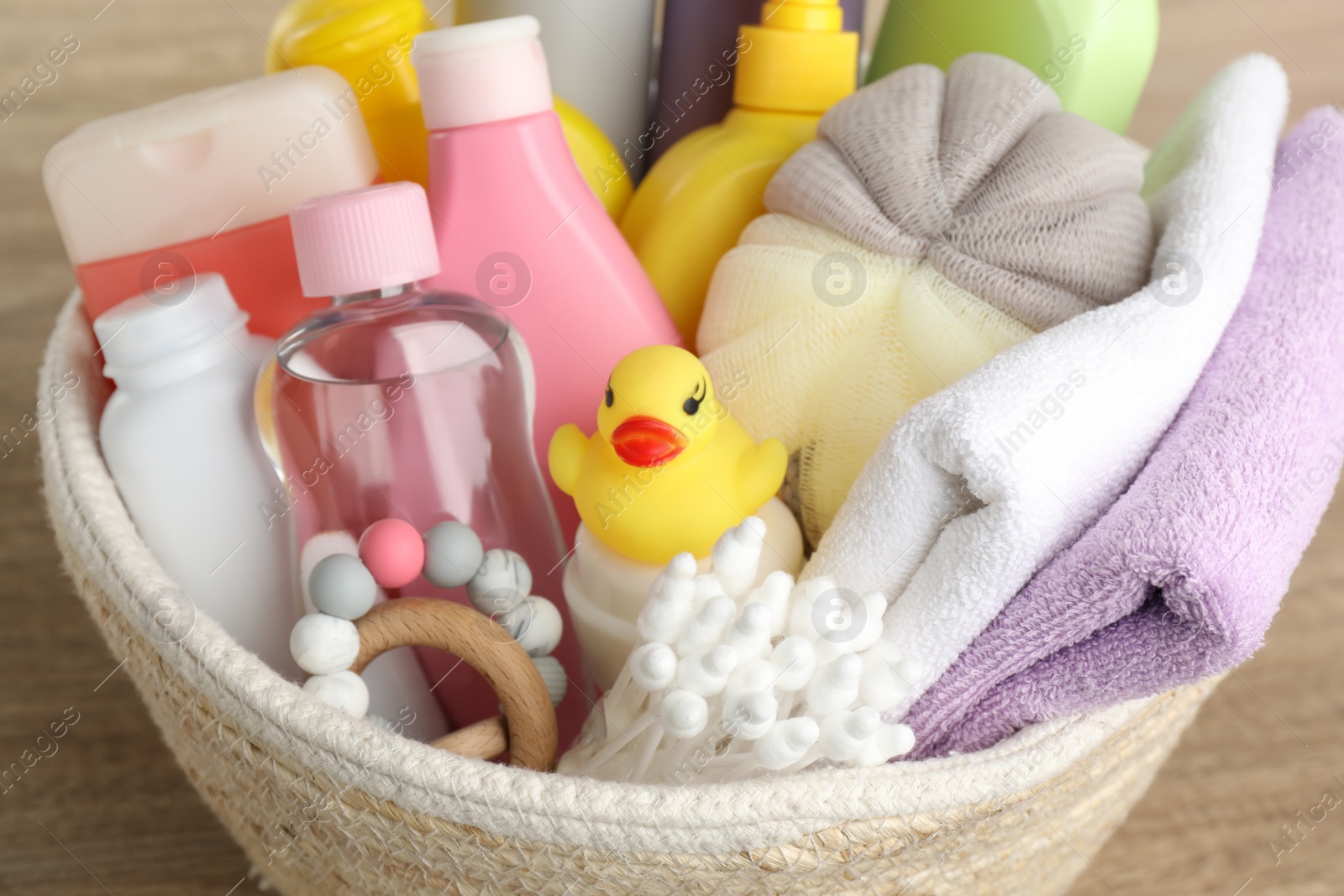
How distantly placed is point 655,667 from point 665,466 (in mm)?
76

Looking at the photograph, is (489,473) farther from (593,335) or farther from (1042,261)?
(1042,261)

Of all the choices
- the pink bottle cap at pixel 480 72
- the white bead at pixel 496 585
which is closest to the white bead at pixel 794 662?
the white bead at pixel 496 585

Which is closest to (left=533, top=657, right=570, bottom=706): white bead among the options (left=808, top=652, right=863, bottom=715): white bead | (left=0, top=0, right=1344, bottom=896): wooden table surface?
(left=808, top=652, right=863, bottom=715): white bead

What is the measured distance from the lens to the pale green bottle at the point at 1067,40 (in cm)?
42

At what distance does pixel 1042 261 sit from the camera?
0.34 m

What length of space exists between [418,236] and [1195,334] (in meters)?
0.25

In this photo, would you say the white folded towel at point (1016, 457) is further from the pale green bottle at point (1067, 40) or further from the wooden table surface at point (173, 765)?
the wooden table surface at point (173, 765)

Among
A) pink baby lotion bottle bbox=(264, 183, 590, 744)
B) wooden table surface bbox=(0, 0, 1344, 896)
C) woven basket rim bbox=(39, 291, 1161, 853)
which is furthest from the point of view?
wooden table surface bbox=(0, 0, 1344, 896)

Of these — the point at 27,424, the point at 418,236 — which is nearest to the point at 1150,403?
the point at 418,236

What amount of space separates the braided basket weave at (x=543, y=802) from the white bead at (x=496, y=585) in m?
0.07

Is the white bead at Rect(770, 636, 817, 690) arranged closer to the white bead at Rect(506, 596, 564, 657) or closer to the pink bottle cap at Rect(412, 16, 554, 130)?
the white bead at Rect(506, 596, 564, 657)

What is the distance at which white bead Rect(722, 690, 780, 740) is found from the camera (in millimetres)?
254

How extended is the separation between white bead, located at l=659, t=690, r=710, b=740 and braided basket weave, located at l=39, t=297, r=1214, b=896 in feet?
0.05

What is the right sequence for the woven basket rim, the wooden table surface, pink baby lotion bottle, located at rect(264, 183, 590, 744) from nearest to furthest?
the woven basket rim → pink baby lotion bottle, located at rect(264, 183, 590, 744) → the wooden table surface
